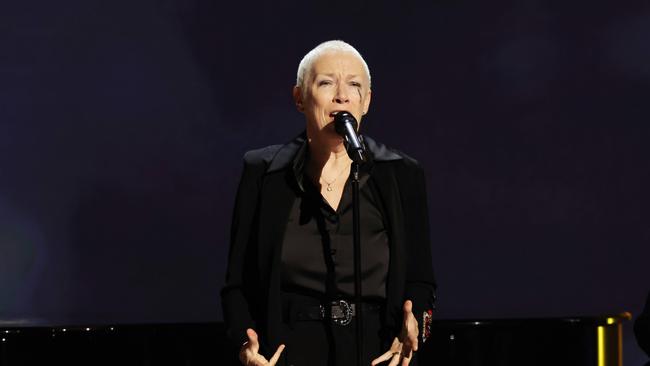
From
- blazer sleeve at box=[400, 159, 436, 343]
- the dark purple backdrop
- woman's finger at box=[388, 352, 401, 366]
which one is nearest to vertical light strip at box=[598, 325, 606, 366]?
the dark purple backdrop

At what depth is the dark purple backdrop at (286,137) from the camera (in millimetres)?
4648

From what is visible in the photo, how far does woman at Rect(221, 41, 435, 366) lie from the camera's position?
2.00 m

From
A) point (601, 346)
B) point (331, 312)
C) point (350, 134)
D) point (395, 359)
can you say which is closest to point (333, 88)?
point (350, 134)

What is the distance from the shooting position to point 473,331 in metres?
3.80

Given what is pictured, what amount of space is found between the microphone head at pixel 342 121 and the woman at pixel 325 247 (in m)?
0.03

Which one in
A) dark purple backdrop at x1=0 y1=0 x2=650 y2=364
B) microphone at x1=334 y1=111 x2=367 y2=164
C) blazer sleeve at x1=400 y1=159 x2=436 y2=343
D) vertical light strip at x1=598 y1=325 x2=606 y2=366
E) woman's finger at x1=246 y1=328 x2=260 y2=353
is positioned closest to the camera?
microphone at x1=334 y1=111 x2=367 y2=164

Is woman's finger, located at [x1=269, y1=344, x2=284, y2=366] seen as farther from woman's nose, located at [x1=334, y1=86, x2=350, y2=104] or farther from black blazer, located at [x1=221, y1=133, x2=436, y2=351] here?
woman's nose, located at [x1=334, y1=86, x2=350, y2=104]

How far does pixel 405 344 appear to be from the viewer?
1.99m

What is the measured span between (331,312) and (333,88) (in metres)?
0.43

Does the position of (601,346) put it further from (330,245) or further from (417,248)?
(330,245)

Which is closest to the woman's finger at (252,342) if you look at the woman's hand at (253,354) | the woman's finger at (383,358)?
the woman's hand at (253,354)

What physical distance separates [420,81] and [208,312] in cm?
143

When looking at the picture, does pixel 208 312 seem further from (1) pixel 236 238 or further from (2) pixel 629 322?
(1) pixel 236 238

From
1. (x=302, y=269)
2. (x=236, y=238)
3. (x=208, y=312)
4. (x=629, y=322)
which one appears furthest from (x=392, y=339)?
(x=629, y=322)
